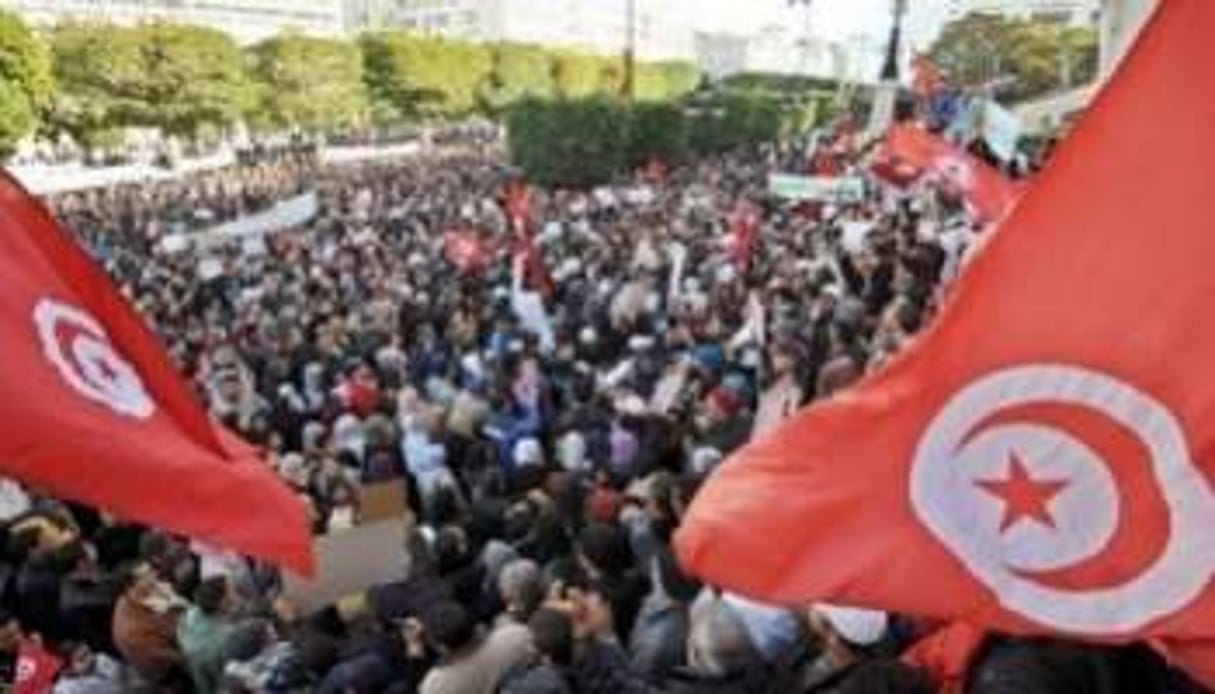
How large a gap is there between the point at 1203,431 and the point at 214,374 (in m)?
10.2

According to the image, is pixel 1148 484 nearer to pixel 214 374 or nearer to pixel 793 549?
pixel 793 549

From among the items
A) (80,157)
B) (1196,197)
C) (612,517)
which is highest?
(1196,197)

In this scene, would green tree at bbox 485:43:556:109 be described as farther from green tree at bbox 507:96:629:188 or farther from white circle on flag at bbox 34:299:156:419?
white circle on flag at bbox 34:299:156:419

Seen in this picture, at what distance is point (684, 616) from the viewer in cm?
564

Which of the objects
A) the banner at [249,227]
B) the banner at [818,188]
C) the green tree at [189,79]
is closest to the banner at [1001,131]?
the banner at [818,188]

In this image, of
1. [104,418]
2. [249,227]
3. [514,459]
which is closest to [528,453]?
→ [514,459]

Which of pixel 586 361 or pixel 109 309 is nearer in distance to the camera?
pixel 109 309

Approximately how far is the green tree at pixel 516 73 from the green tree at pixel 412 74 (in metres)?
3.62

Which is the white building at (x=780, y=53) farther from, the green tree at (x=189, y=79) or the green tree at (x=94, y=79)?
the green tree at (x=94, y=79)

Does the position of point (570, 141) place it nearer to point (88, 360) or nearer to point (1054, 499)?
point (88, 360)

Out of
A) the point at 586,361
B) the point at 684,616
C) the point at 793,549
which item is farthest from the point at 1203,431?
the point at 586,361

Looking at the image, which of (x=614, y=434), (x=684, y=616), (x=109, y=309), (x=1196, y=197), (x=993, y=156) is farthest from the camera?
(x=993, y=156)

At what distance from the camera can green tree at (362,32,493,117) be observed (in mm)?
81812

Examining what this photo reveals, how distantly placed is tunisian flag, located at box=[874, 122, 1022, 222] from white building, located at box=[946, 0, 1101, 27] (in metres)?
59.9
